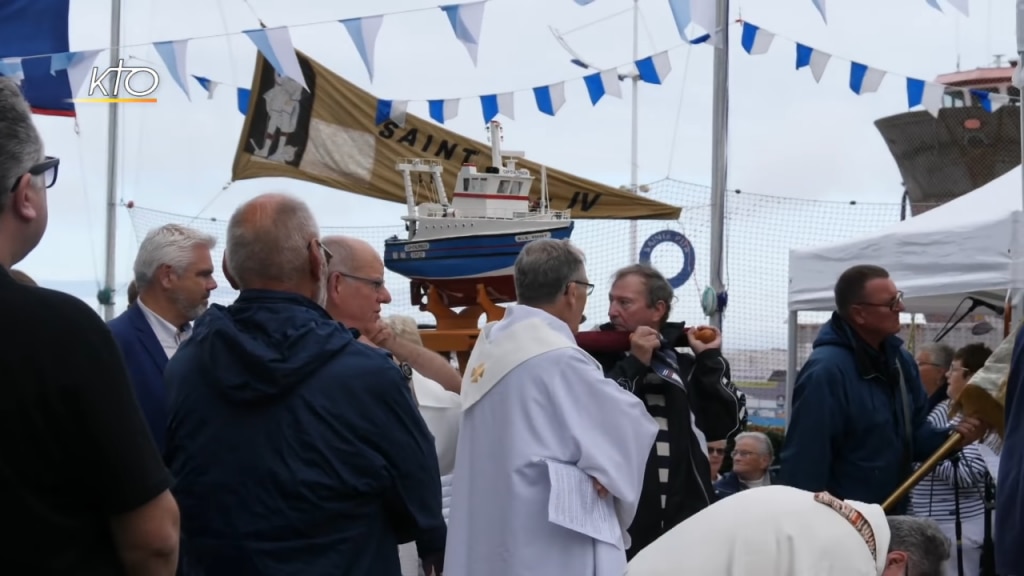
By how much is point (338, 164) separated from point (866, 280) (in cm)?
788

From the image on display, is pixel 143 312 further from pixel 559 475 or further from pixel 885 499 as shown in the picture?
pixel 885 499

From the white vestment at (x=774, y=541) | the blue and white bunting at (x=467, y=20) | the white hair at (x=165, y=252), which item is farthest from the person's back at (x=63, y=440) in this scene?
the blue and white bunting at (x=467, y=20)

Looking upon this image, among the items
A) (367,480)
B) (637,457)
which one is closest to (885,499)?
(637,457)

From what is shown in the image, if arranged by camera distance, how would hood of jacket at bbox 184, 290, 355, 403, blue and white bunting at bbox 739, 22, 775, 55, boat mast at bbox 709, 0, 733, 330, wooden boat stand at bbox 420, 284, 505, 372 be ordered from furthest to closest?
blue and white bunting at bbox 739, 22, 775, 55
boat mast at bbox 709, 0, 733, 330
wooden boat stand at bbox 420, 284, 505, 372
hood of jacket at bbox 184, 290, 355, 403

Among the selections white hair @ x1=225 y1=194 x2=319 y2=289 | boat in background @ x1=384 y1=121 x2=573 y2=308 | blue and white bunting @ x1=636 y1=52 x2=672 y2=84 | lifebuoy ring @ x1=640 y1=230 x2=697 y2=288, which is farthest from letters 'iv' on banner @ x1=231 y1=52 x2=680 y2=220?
white hair @ x1=225 y1=194 x2=319 y2=289

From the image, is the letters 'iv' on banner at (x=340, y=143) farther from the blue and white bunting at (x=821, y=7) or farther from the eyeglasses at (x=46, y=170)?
the eyeglasses at (x=46, y=170)

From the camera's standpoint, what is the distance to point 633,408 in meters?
3.53

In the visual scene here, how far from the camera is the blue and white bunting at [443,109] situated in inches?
443

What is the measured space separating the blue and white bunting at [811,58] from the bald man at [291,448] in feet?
26.9

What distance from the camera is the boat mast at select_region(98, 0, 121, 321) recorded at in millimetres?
14470

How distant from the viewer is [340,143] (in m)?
11.8

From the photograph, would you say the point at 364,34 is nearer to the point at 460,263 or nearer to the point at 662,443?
the point at 460,263

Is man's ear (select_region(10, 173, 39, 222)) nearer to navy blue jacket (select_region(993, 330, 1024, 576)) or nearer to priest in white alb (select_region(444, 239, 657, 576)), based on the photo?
priest in white alb (select_region(444, 239, 657, 576))

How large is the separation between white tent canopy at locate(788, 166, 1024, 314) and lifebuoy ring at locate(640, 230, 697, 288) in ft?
11.5
